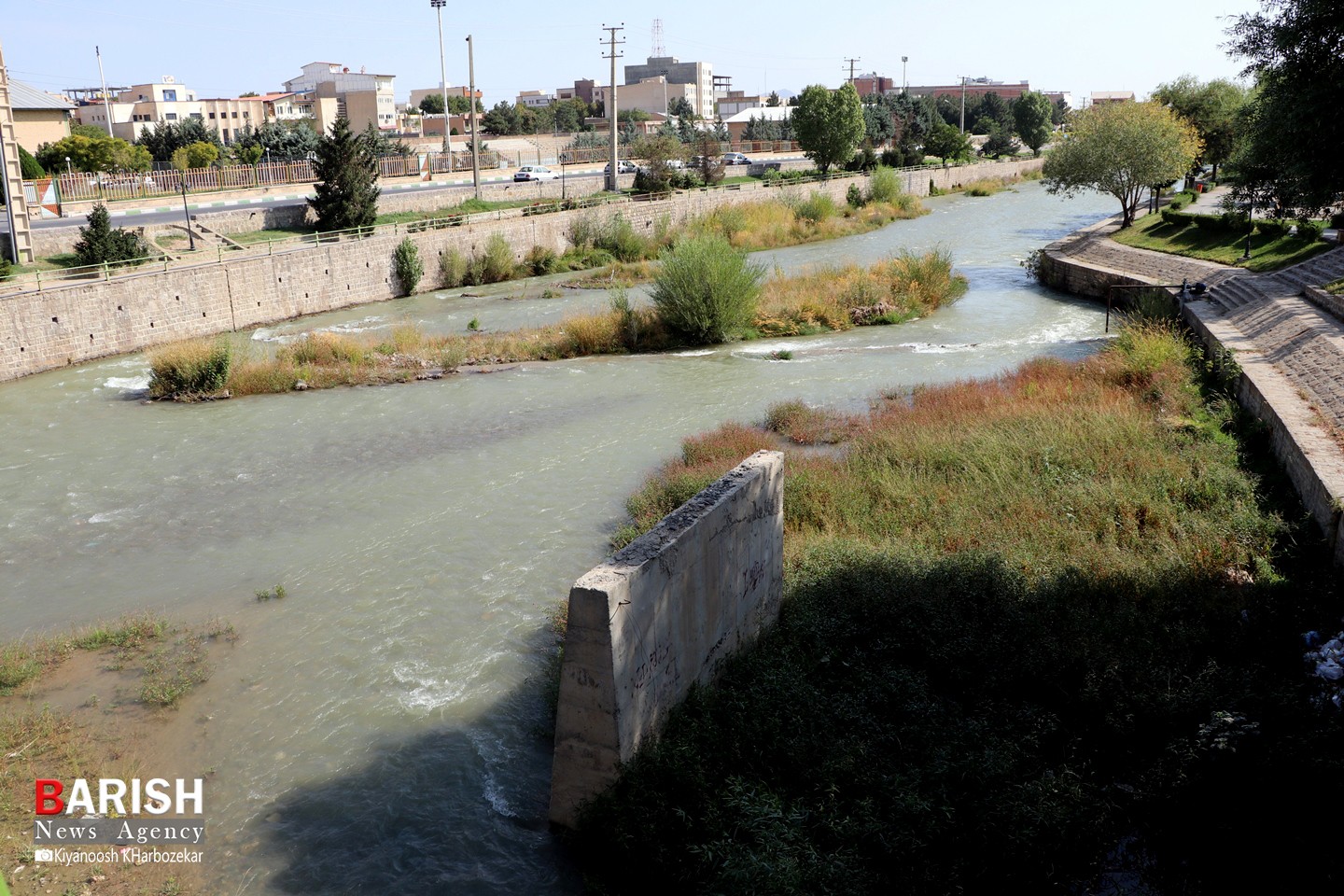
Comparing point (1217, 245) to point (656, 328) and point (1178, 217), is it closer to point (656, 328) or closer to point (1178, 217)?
point (1178, 217)

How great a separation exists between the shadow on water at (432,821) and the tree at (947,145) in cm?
7573

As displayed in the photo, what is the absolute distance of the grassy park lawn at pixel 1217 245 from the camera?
1060 inches

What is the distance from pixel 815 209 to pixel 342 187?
21588 millimetres

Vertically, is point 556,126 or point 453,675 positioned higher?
point 556,126

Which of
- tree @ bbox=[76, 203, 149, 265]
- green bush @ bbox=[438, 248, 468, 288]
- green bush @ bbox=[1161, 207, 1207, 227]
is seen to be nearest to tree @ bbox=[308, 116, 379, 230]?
green bush @ bbox=[438, 248, 468, 288]

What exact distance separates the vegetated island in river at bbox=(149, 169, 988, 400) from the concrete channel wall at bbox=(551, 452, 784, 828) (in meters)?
15.1

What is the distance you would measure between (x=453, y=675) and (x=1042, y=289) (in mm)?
29214

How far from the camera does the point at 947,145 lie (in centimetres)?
7894

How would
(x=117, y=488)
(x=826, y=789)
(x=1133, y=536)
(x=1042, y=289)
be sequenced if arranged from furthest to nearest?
(x=1042, y=289), (x=117, y=488), (x=1133, y=536), (x=826, y=789)

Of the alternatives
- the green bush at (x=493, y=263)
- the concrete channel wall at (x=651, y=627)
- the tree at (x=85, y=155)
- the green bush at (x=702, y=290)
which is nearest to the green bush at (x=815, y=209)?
the green bush at (x=493, y=263)

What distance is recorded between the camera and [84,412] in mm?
20609

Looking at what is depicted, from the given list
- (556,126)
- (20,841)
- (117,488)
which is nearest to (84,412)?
(117,488)

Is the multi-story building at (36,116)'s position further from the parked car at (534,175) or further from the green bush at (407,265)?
the green bush at (407,265)

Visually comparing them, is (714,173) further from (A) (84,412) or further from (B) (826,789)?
(B) (826,789)
